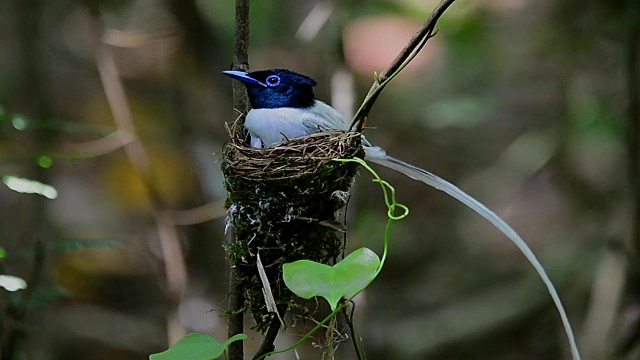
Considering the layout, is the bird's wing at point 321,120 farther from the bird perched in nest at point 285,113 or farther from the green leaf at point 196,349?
the green leaf at point 196,349

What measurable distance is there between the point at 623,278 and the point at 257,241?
8.25ft

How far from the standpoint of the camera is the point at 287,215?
6.43 feet

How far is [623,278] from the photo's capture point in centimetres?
383

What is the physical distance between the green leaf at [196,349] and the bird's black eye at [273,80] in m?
1.32

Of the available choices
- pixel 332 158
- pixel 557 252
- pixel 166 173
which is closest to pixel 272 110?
pixel 332 158

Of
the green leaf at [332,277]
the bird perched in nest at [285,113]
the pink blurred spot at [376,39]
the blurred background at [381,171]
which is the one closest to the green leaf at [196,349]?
the green leaf at [332,277]

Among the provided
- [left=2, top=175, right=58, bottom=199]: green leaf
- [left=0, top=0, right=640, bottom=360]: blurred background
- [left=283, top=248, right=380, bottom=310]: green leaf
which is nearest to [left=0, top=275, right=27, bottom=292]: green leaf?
[left=2, top=175, right=58, bottom=199]: green leaf

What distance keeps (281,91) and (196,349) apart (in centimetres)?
140

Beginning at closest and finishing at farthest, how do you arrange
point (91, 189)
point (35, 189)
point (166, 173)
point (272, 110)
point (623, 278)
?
1. point (35, 189)
2. point (272, 110)
3. point (623, 278)
4. point (166, 173)
5. point (91, 189)

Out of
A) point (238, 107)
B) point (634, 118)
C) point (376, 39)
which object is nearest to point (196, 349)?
point (238, 107)

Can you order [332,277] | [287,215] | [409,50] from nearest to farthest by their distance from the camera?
1. [332,277]
2. [409,50]
3. [287,215]

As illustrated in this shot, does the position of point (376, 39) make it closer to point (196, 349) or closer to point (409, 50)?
point (409, 50)

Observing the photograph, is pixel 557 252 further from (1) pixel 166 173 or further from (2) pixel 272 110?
(2) pixel 272 110

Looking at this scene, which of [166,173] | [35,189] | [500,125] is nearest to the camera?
[35,189]
